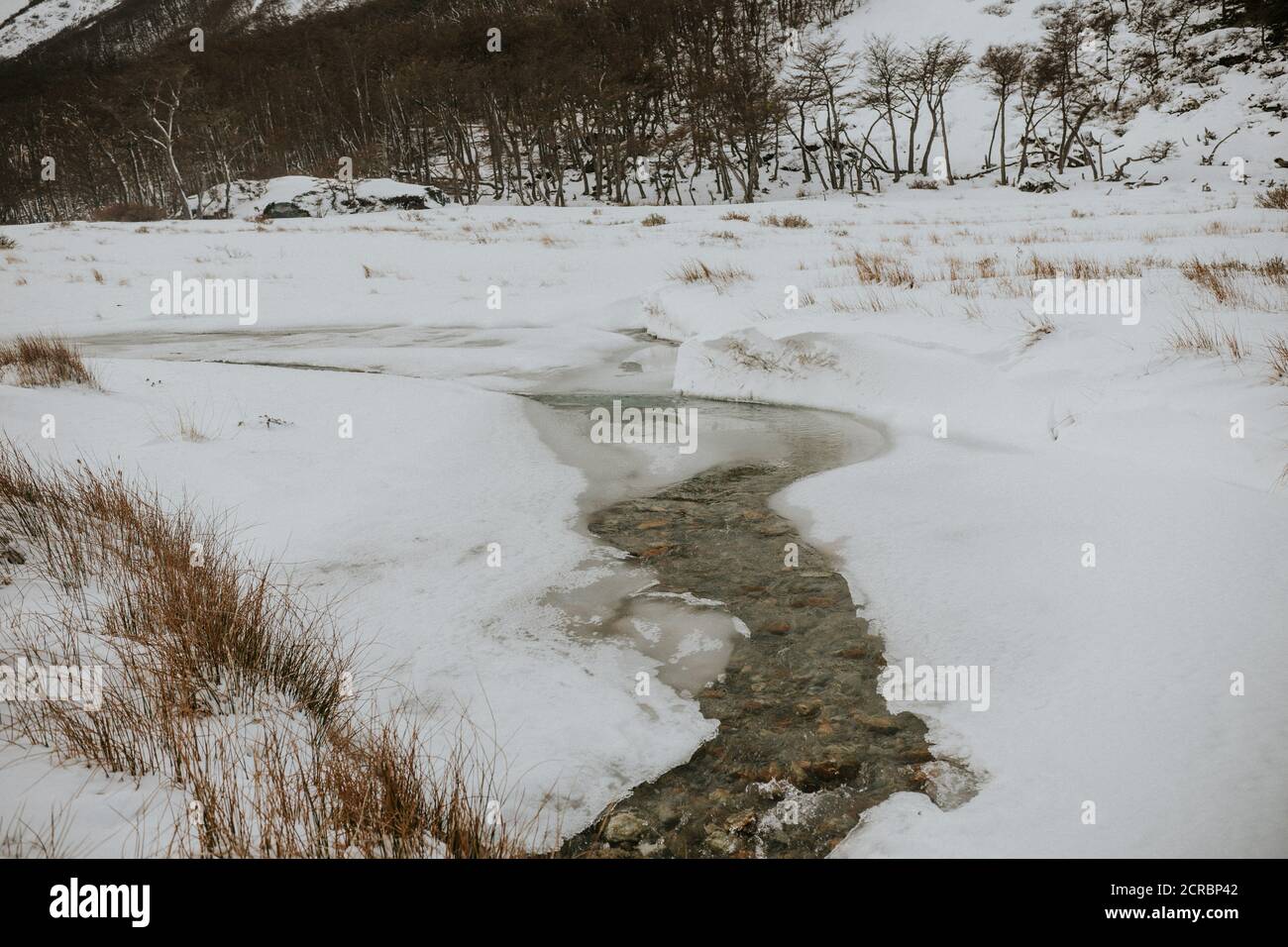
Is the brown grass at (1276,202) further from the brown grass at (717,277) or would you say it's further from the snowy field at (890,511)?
the brown grass at (717,277)

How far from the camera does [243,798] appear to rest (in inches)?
62.2

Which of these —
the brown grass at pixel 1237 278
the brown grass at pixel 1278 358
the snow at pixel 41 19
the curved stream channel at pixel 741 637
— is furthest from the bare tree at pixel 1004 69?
the snow at pixel 41 19

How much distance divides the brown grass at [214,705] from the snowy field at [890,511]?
0.39ft

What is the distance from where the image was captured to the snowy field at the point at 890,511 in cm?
191

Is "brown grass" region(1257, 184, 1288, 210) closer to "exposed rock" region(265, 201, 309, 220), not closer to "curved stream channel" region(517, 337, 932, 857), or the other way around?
"curved stream channel" region(517, 337, 932, 857)

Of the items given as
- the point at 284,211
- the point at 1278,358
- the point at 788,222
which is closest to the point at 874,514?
the point at 1278,358

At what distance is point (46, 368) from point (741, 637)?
6204 millimetres

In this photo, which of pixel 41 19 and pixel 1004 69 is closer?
pixel 1004 69

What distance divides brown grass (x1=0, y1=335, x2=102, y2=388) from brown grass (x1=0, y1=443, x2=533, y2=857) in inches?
111

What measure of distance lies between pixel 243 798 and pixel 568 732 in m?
0.97

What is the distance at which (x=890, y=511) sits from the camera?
3.74 meters

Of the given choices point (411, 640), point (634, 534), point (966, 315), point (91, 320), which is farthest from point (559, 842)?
point (91, 320)

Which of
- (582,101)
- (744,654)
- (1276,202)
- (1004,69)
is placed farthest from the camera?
(582,101)

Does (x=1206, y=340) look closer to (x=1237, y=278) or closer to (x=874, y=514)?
(x=874, y=514)
